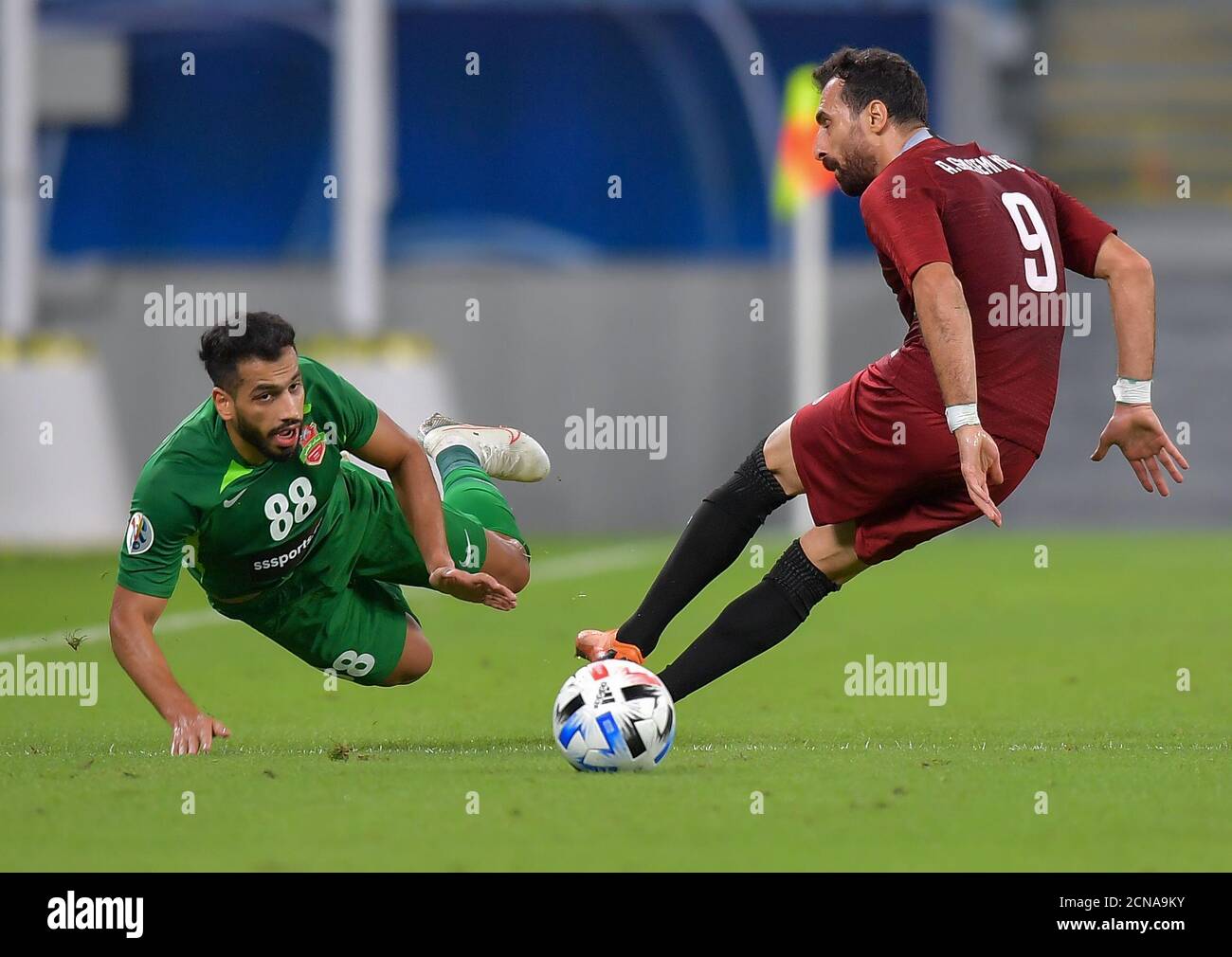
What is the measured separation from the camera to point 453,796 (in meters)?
4.88

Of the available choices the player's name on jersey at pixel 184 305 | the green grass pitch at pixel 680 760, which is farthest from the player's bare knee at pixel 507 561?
the player's name on jersey at pixel 184 305

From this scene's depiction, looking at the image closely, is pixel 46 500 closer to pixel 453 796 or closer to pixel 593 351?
pixel 593 351

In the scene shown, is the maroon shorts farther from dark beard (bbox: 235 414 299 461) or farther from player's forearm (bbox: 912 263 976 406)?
dark beard (bbox: 235 414 299 461)

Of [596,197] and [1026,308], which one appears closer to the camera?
[1026,308]

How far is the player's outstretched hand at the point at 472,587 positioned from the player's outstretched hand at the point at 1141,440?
178 cm

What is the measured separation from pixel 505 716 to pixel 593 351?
12347 mm

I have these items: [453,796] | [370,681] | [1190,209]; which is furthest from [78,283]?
[453,796]

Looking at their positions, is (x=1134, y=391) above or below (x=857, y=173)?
below

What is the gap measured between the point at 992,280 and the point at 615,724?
1.66m

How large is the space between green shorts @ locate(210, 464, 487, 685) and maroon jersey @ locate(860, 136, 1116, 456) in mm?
1752

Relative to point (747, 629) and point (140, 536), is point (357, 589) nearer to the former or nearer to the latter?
point (140, 536)

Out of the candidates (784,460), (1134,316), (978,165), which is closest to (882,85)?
(978,165)

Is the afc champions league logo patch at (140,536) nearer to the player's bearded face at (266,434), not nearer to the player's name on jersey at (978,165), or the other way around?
the player's bearded face at (266,434)

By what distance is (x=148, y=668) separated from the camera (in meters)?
5.45
